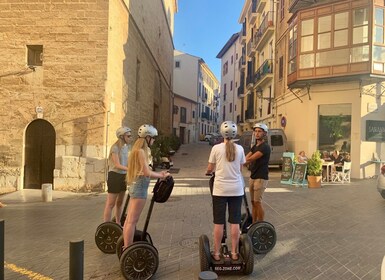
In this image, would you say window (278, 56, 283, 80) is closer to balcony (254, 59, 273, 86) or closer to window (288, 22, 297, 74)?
balcony (254, 59, 273, 86)

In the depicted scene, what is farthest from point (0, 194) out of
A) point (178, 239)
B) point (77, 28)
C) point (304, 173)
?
point (304, 173)

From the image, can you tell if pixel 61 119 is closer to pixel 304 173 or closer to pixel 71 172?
pixel 71 172

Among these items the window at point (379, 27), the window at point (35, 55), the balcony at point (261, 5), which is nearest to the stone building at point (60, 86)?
the window at point (35, 55)

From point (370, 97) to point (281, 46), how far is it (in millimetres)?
7477

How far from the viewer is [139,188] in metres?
4.19

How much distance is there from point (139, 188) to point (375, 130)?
13.4m

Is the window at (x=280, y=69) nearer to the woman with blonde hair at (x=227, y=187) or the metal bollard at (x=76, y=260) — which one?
the woman with blonde hair at (x=227, y=187)

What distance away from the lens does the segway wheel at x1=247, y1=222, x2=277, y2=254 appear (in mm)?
5000

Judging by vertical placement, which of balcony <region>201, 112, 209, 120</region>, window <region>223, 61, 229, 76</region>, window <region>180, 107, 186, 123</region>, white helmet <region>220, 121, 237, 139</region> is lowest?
white helmet <region>220, 121, 237, 139</region>

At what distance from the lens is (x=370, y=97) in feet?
47.8

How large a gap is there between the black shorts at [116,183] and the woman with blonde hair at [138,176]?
1261 millimetres

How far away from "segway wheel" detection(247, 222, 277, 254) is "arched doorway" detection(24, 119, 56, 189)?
8426mm

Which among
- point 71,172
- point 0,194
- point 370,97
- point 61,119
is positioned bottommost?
point 0,194

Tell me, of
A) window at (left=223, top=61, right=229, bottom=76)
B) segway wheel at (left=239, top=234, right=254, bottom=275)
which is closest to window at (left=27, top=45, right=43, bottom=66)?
segway wheel at (left=239, top=234, right=254, bottom=275)
